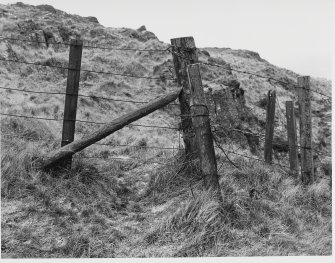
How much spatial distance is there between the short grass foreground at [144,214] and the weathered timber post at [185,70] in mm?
214

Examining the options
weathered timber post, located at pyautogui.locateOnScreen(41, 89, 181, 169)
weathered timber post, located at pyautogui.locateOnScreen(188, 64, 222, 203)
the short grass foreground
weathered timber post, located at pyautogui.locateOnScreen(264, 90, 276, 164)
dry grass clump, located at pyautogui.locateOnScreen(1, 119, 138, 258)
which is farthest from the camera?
weathered timber post, located at pyautogui.locateOnScreen(264, 90, 276, 164)

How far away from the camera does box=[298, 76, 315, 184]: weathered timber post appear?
17.9 feet

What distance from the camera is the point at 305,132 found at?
18.4 feet

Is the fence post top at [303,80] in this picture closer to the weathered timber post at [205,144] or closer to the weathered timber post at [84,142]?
the weathered timber post at [205,144]

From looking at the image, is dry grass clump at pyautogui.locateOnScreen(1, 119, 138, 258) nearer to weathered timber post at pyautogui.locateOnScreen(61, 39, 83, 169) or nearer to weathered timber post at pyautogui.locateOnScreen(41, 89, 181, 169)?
weathered timber post at pyautogui.locateOnScreen(41, 89, 181, 169)

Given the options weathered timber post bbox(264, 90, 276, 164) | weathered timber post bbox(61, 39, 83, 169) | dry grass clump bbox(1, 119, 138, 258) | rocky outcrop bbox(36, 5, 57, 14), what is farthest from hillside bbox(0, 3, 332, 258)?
rocky outcrop bbox(36, 5, 57, 14)

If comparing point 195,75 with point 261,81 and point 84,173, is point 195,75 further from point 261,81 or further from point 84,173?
point 261,81

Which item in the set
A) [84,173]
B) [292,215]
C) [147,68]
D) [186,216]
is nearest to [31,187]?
[84,173]

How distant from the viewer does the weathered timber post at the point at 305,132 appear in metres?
5.45

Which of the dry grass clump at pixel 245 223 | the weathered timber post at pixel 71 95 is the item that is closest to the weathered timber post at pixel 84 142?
the weathered timber post at pixel 71 95

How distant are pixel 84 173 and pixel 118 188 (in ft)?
1.33

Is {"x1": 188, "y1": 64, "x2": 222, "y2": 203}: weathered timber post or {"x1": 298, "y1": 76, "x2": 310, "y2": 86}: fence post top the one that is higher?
{"x1": 298, "y1": 76, "x2": 310, "y2": 86}: fence post top

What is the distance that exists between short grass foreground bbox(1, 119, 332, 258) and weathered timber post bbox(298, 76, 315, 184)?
719mm

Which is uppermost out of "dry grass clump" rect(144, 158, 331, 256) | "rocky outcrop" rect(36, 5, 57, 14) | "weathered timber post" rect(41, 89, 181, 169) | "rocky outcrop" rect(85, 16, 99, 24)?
"rocky outcrop" rect(36, 5, 57, 14)
